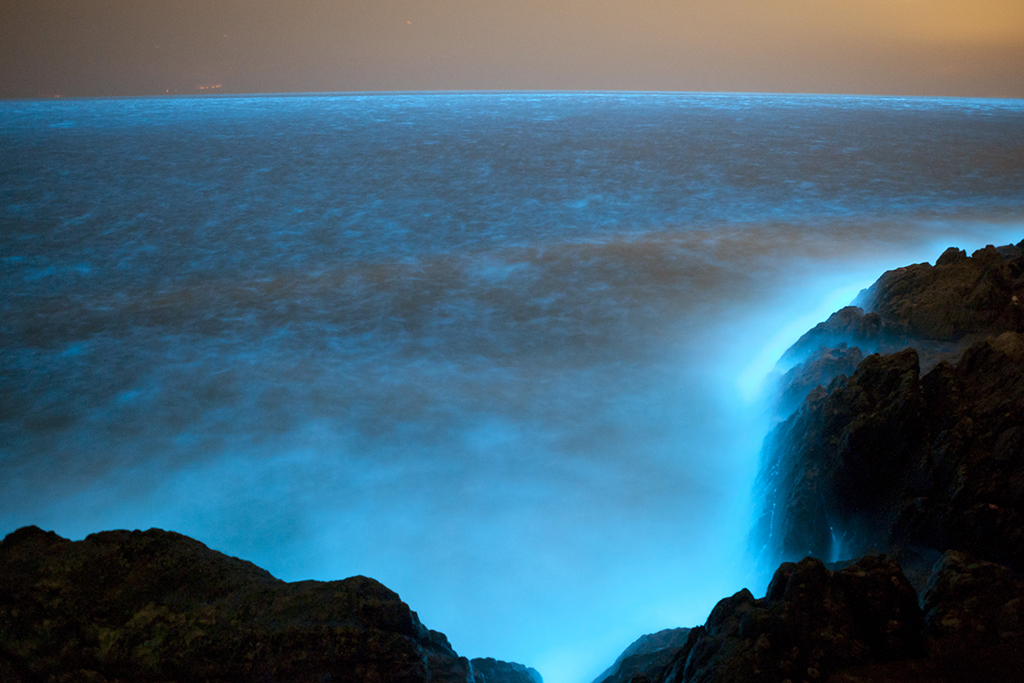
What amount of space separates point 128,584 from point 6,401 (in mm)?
3858

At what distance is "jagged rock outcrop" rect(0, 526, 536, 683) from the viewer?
1847mm

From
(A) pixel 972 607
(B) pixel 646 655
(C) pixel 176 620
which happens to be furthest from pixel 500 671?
(A) pixel 972 607

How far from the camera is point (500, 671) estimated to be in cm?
274

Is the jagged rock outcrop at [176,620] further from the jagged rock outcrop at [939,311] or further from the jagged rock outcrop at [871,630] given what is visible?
the jagged rock outcrop at [939,311]

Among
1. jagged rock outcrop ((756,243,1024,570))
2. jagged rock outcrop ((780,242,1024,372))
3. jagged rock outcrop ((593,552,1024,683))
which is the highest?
jagged rock outcrop ((780,242,1024,372))

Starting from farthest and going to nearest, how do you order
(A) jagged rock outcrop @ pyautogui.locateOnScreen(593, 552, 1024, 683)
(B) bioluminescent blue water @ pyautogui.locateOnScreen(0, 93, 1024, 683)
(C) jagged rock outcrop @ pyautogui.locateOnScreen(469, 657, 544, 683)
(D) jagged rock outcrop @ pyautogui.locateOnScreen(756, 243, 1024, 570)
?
(B) bioluminescent blue water @ pyautogui.locateOnScreen(0, 93, 1024, 683) → (C) jagged rock outcrop @ pyautogui.locateOnScreen(469, 657, 544, 683) → (D) jagged rock outcrop @ pyautogui.locateOnScreen(756, 243, 1024, 570) → (A) jagged rock outcrop @ pyautogui.locateOnScreen(593, 552, 1024, 683)

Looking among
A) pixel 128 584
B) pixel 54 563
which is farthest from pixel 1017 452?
pixel 54 563

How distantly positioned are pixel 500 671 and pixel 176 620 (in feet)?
4.53

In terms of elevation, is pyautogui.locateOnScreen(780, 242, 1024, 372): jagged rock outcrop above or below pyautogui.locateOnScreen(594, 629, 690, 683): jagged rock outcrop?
above

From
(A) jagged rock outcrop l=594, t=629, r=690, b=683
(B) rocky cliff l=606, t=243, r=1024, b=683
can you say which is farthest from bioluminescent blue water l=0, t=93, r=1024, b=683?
(B) rocky cliff l=606, t=243, r=1024, b=683

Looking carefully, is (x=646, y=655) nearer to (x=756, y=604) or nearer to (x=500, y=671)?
(x=500, y=671)

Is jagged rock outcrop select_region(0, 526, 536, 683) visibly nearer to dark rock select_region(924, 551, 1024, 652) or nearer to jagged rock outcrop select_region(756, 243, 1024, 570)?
dark rock select_region(924, 551, 1024, 652)

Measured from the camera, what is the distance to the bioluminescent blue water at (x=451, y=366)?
12.0 ft

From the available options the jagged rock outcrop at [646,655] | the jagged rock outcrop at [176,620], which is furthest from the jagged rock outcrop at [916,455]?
the jagged rock outcrop at [176,620]
